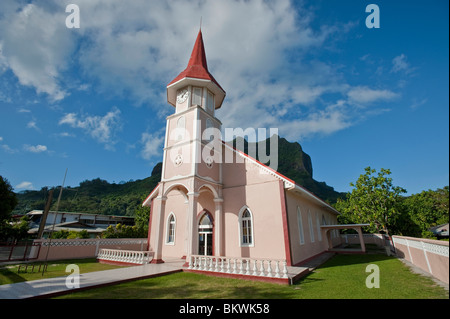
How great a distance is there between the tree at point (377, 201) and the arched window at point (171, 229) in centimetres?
1533

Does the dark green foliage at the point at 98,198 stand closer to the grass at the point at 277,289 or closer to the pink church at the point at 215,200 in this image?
the pink church at the point at 215,200

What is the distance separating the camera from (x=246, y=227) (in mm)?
12109

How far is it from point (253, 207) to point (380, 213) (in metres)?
11.7

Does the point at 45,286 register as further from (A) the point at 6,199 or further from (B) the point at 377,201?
(B) the point at 377,201

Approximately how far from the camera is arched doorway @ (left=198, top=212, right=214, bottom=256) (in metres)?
13.1

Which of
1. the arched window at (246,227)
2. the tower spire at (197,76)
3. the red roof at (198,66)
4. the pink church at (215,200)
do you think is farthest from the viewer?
Result: the red roof at (198,66)

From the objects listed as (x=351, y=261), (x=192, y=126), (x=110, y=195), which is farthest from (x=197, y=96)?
(x=110, y=195)

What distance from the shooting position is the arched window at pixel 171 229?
14906 mm

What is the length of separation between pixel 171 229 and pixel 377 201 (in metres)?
16.5

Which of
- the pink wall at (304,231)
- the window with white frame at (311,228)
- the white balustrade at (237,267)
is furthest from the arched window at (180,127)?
the window with white frame at (311,228)

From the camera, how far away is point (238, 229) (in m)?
12.1

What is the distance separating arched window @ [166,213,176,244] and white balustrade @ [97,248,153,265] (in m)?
2.47
